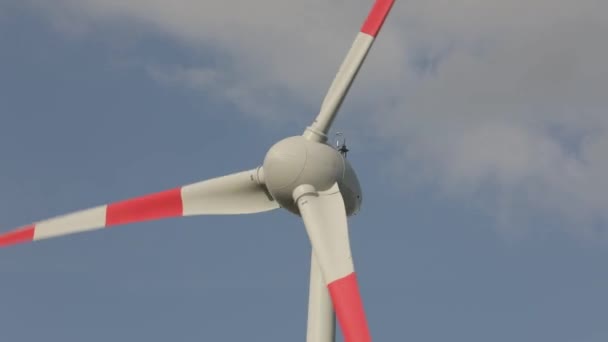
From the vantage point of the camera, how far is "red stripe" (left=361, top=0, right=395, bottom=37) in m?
36.7

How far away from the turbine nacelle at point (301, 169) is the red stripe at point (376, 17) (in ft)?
14.7

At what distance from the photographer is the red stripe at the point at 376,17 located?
3672 cm

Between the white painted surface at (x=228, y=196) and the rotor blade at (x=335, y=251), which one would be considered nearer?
the rotor blade at (x=335, y=251)

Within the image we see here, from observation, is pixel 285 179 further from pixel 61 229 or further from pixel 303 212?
pixel 61 229

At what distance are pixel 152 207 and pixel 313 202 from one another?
5505 millimetres

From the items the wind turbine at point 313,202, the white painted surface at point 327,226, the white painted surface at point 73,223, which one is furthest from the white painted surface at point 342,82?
the white painted surface at point 73,223

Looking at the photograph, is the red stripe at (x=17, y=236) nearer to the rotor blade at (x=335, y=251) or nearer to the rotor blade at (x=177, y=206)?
the rotor blade at (x=177, y=206)

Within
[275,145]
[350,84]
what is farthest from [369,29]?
[275,145]

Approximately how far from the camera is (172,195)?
118 ft

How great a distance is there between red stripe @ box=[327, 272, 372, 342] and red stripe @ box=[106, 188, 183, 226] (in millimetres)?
7105

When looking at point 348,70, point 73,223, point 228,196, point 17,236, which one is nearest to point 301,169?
point 228,196

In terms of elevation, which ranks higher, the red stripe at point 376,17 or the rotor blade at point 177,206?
the red stripe at point 376,17

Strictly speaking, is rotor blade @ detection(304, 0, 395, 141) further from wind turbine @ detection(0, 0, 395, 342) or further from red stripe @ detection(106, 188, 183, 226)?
red stripe @ detection(106, 188, 183, 226)

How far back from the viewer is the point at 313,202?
3300 centimetres
